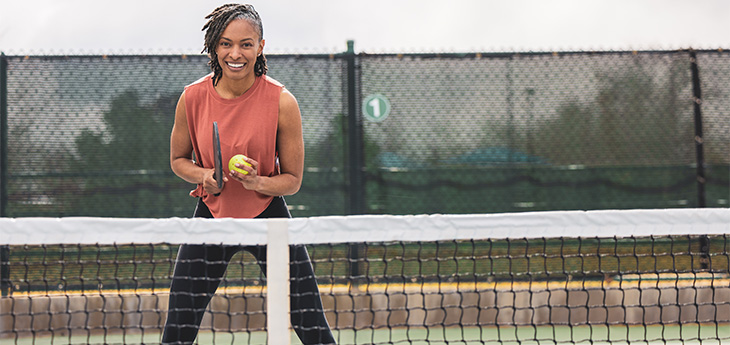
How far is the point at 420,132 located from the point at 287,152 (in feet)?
8.05

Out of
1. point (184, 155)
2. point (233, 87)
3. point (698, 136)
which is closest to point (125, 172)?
point (184, 155)

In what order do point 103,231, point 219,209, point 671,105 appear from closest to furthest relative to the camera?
point 103,231
point 219,209
point 671,105

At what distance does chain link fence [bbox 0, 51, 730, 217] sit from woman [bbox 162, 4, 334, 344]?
91.6 inches

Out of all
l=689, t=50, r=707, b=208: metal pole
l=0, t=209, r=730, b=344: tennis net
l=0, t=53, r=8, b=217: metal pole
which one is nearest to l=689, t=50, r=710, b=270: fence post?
l=689, t=50, r=707, b=208: metal pole

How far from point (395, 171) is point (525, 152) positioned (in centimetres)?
90

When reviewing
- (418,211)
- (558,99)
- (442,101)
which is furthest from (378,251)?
(558,99)

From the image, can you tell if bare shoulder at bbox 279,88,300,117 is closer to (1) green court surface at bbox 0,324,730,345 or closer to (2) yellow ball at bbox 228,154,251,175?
(2) yellow ball at bbox 228,154,251,175

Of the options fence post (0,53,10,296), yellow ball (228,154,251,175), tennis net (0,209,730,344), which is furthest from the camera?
fence post (0,53,10,296)

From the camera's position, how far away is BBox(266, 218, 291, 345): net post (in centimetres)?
223

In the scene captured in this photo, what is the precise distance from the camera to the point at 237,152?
90.8 inches

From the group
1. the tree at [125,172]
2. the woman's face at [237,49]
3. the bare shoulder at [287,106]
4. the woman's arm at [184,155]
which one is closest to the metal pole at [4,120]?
the tree at [125,172]

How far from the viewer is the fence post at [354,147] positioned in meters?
4.69

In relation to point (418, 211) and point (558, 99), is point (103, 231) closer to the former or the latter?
point (418, 211)

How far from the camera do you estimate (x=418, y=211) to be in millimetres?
4723
